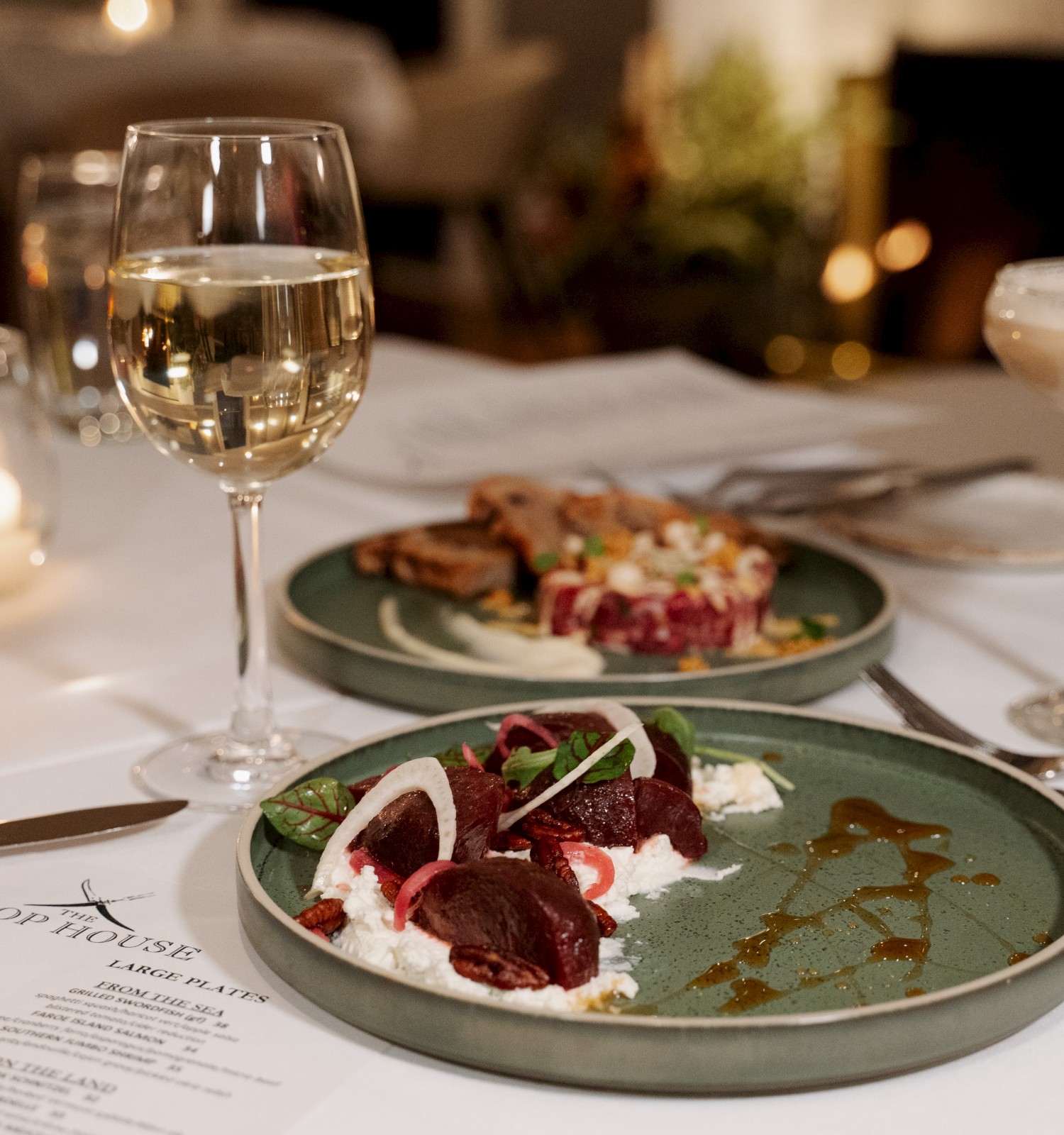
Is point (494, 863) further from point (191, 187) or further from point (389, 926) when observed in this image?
point (191, 187)

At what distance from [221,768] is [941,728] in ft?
1.56

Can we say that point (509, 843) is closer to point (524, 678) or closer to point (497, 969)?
point (497, 969)

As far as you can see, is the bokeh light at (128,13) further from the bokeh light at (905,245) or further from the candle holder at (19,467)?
the candle holder at (19,467)

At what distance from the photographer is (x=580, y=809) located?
734 millimetres

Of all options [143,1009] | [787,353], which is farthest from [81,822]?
[787,353]

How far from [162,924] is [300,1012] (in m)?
0.13

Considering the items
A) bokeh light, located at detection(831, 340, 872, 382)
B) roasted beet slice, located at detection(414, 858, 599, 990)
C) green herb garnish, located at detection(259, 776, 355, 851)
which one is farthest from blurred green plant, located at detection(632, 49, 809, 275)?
roasted beet slice, located at detection(414, 858, 599, 990)

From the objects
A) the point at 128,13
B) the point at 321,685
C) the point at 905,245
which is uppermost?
the point at 128,13

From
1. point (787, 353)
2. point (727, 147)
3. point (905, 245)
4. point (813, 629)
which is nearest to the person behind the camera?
point (813, 629)

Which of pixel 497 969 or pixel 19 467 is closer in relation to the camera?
pixel 497 969

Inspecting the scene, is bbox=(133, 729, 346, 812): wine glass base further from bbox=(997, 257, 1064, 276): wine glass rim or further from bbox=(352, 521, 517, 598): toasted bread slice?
bbox=(997, 257, 1064, 276): wine glass rim

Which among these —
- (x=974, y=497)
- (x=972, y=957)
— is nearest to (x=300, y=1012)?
(x=972, y=957)

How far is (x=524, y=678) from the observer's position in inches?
37.8

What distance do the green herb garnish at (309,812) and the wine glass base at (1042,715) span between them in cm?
52
